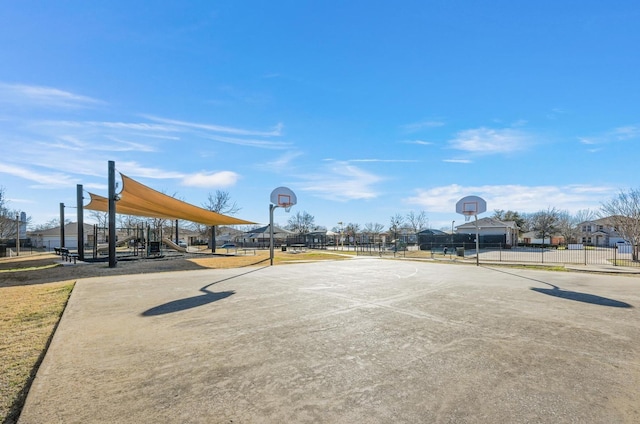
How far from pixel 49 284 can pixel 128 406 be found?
9728mm

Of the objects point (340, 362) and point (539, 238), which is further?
point (539, 238)

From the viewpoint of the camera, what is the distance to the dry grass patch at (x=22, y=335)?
2.79 meters

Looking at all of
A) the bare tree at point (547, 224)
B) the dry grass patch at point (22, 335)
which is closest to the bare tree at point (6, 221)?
the dry grass patch at point (22, 335)

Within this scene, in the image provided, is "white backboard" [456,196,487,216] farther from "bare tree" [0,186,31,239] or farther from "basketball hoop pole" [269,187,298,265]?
"bare tree" [0,186,31,239]

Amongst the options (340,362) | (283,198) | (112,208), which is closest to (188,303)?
(340,362)

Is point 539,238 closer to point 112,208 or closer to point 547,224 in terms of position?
point 547,224

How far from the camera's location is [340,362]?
140 inches

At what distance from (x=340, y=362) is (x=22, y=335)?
14.4 ft

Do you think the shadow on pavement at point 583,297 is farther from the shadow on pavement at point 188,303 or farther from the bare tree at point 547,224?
the bare tree at point 547,224

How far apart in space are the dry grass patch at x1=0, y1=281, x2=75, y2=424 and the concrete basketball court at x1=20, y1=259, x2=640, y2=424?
126 mm

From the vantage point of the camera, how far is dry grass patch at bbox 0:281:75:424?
2.79 metres

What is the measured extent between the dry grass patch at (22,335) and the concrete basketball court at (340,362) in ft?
0.42

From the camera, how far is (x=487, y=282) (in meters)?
9.97

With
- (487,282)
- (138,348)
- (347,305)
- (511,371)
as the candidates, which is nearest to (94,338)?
(138,348)
